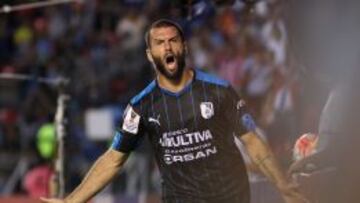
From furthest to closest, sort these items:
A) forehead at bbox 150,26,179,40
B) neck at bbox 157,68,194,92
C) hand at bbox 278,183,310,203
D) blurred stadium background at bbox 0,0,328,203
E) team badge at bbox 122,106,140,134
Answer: blurred stadium background at bbox 0,0,328,203 < team badge at bbox 122,106,140,134 < neck at bbox 157,68,194,92 < forehead at bbox 150,26,179,40 < hand at bbox 278,183,310,203

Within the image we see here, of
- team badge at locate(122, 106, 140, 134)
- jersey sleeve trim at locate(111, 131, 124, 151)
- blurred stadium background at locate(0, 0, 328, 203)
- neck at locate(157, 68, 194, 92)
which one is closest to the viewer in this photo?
neck at locate(157, 68, 194, 92)

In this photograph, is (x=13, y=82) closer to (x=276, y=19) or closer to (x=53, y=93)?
(x=53, y=93)

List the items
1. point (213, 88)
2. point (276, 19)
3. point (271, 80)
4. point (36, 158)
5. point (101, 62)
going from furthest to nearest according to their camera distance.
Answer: point (101, 62), point (36, 158), point (271, 80), point (276, 19), point (213, 88)

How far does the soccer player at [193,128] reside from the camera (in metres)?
7.50

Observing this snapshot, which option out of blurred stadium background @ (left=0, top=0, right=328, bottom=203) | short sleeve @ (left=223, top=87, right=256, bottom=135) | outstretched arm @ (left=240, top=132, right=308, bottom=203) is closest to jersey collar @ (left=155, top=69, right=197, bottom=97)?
short sleeve @ (left=223, top=87, right=256, bottom=135)

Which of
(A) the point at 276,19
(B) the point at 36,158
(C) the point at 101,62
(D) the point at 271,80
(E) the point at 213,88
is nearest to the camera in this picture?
(E) the point at 213,88

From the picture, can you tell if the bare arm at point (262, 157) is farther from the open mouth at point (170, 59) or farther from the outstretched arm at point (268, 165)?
the open mouth at point (170, 59)

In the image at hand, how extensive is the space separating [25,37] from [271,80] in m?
5.15

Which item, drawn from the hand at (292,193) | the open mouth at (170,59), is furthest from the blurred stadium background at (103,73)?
the open mouth at (170,59)

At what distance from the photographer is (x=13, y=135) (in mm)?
15594

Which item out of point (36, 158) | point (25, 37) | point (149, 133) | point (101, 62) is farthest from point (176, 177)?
point (25, 37)

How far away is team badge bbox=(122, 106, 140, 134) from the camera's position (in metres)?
7.73

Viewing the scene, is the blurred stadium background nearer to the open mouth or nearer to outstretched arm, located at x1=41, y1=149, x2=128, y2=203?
outstretched arm, located at x1=41, y1=149, x2=128, y2=203

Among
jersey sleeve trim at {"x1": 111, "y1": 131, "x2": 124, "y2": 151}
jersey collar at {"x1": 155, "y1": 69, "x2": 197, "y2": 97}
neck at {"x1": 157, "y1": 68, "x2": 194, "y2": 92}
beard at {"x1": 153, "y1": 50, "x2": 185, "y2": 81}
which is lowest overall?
jersey sleeve trim at {"x1": 111, "y1": 131, "x2": 124, "y2": 151}
